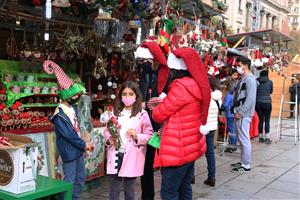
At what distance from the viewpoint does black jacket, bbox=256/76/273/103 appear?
9.72 m

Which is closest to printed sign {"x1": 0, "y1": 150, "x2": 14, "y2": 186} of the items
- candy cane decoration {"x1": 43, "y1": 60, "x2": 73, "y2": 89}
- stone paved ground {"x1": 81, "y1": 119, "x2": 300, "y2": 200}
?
candy cane decoration {"x1": 43, "y1": 60, "x2": 73, "y2": 89}

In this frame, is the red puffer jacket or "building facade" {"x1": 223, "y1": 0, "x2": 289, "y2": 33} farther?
"building facade" {"x1": 223, "y1": 0, "x2": 289, "y2": 33}

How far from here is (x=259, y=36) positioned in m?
11.0

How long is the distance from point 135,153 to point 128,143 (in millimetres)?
129

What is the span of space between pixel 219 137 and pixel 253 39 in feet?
11.3

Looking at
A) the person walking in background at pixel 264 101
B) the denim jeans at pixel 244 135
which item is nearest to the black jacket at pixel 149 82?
the denim jeans at pixel 244 135

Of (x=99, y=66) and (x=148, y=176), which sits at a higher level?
(x=99, y=66)

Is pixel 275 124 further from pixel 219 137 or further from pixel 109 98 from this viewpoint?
pixel 109 98

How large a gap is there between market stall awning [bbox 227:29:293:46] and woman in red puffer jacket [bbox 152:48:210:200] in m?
7.15

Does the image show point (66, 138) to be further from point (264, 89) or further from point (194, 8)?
point (264, 89)

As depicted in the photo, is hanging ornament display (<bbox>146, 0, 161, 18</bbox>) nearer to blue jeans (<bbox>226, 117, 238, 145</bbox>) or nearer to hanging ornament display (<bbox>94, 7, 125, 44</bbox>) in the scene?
hanging ornament display (<bbox>94, 7, 125, 44</bbox>)

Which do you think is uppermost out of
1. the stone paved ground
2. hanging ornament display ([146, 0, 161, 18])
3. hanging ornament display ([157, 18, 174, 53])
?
hanging ornament display ([146, 0, 161, 18])

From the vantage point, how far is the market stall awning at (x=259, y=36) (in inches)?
407

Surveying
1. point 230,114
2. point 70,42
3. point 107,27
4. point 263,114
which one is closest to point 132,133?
point 107,27
